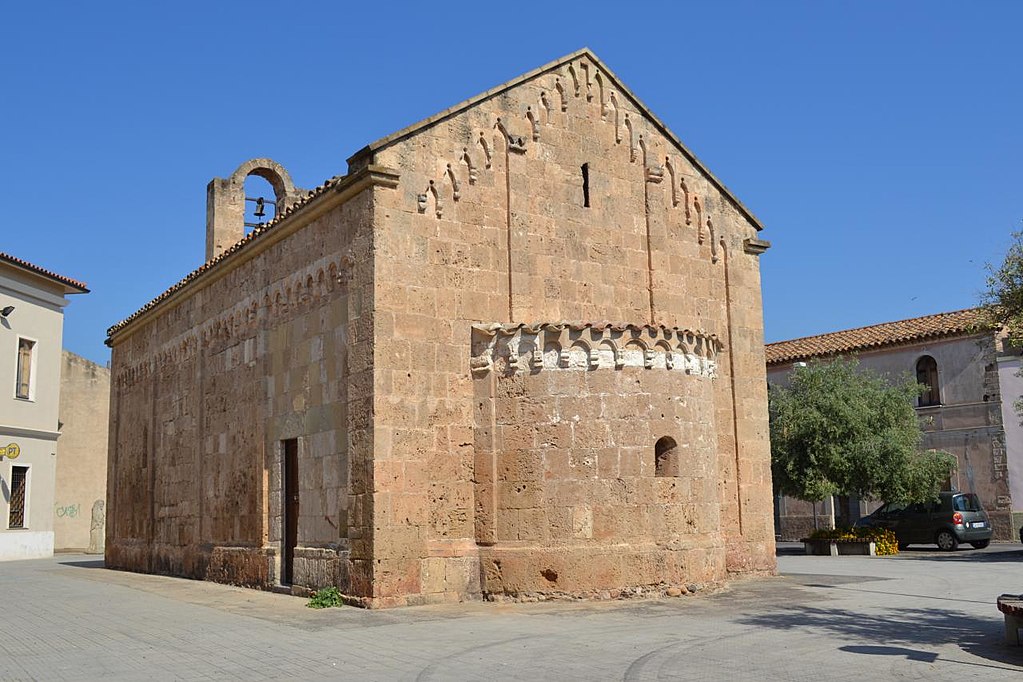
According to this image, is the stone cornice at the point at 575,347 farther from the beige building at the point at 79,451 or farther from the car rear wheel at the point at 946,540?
the beige building at the point at 79,451

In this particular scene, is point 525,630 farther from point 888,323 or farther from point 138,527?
point 888,323

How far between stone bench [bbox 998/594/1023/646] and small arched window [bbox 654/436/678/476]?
486 centimetres

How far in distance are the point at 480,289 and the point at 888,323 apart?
23257mm

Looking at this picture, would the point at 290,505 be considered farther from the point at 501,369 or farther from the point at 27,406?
the point at 27,406

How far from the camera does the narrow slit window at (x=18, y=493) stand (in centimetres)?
2816

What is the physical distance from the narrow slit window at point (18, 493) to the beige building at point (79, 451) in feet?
15.6

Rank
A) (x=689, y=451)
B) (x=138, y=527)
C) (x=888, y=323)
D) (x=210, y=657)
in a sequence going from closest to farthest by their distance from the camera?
(x=210, y=657)
(x=689, y=451)
(x=138, y=527)
(x=888, y=323)

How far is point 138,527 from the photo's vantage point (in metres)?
21.0

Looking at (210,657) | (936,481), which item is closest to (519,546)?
(210,657)

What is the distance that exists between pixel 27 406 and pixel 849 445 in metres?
23.7

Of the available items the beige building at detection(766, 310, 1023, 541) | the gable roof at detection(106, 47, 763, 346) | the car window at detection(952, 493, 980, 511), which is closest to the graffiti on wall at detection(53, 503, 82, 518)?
the gable roof at detection(106, 47, 763, 346)

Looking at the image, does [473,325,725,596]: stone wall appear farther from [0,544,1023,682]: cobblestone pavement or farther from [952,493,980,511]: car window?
[952,493,980,511]: car window

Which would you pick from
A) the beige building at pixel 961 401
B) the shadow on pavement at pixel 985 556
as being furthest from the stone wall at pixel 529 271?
the beige building at pixel 961 401

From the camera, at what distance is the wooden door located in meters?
14.2
